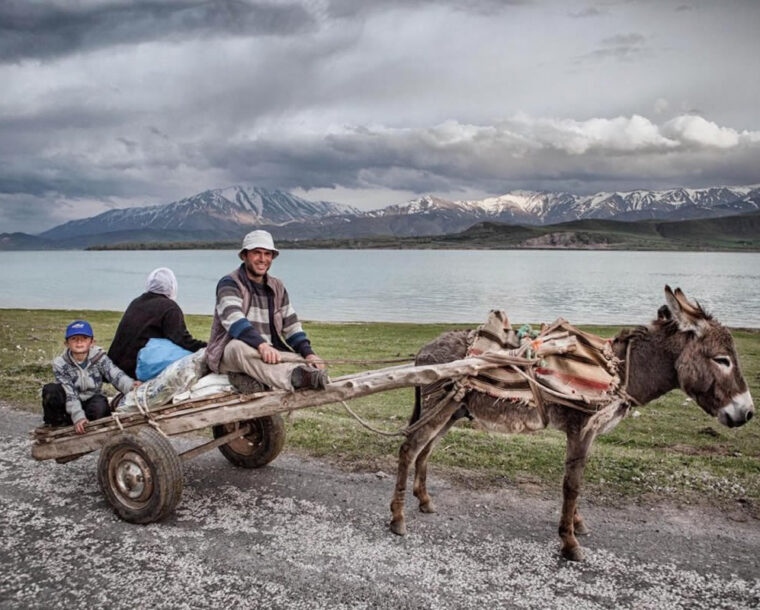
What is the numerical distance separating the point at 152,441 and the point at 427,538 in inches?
121

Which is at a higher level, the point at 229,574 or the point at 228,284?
the point at 228,284

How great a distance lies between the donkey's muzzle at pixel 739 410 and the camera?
217 inches

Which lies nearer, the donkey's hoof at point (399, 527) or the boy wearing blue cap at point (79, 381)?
the donkey's hoof at point (399, 527)

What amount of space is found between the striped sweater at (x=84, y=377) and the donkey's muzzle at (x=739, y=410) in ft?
22.2

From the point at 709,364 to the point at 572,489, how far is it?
71.0 inches

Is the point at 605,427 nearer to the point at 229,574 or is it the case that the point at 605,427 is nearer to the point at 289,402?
the point at 289,402

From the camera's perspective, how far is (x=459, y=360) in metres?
6.33

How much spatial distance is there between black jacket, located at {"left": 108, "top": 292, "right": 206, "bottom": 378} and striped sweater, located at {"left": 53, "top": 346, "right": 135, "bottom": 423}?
9.2 inches

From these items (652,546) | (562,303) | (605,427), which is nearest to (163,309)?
(605,427)

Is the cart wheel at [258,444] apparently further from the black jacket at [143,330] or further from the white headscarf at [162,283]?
the white headscarf at [162,283]

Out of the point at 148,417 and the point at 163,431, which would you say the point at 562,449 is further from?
the point at 148,417

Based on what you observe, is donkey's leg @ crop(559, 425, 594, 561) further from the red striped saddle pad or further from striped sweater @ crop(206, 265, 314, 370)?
striped sweater @ crop(206, 265, 314, 370)

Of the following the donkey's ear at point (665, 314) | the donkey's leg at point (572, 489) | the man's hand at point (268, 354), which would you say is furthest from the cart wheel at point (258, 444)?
the donkey's ear at point (665, 314)

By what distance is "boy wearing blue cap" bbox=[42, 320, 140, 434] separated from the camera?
7.16 metres
